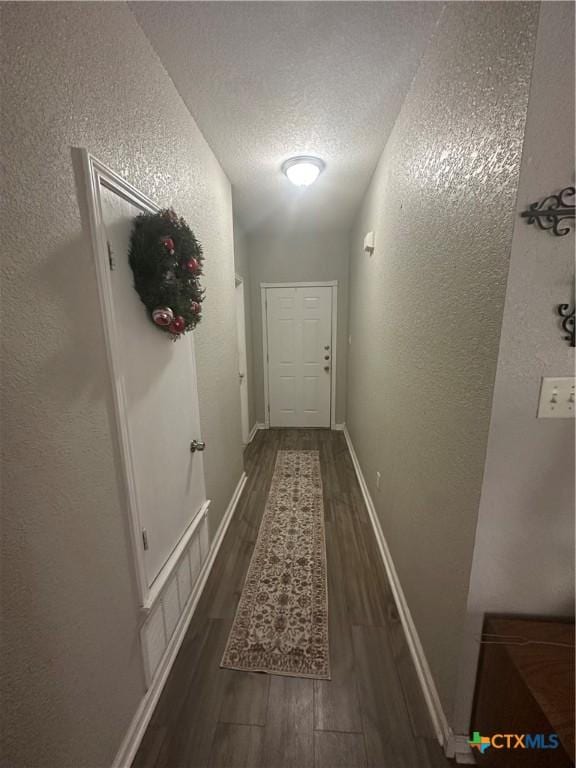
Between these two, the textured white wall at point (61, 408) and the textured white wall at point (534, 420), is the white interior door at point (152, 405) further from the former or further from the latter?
the textured white wall at point (534, 420)

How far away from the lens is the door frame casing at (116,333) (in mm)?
844

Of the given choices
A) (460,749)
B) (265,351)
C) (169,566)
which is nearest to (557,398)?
(460,749)

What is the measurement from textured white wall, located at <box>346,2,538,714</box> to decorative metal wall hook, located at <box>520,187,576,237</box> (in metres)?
0.05

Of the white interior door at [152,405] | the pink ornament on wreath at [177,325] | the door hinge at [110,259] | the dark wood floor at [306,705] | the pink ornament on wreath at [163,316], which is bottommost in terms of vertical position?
the dark wood floor at [306,705]

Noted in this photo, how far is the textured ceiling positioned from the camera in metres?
1.06

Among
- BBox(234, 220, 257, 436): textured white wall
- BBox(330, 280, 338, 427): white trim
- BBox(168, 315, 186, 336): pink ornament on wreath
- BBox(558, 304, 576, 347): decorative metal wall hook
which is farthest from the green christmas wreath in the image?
BBox(330, 280, 338, 427): white trim

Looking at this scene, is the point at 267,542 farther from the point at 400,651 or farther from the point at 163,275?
the point at 163,275

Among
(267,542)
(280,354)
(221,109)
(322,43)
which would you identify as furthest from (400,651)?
(280,354)

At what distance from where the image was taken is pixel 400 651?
1330 mm

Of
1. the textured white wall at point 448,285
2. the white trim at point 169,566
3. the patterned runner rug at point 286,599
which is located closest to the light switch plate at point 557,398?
the textured white wall at point 448,285

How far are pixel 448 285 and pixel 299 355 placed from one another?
116 inches

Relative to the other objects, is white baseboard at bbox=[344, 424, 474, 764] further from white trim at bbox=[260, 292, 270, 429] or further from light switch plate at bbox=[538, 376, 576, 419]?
white trim at bbox=[260, 292, 270, 429]

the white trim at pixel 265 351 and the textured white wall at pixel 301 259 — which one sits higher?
the textured white wall at pixel 301 259

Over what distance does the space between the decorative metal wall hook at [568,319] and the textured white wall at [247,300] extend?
2.89m
